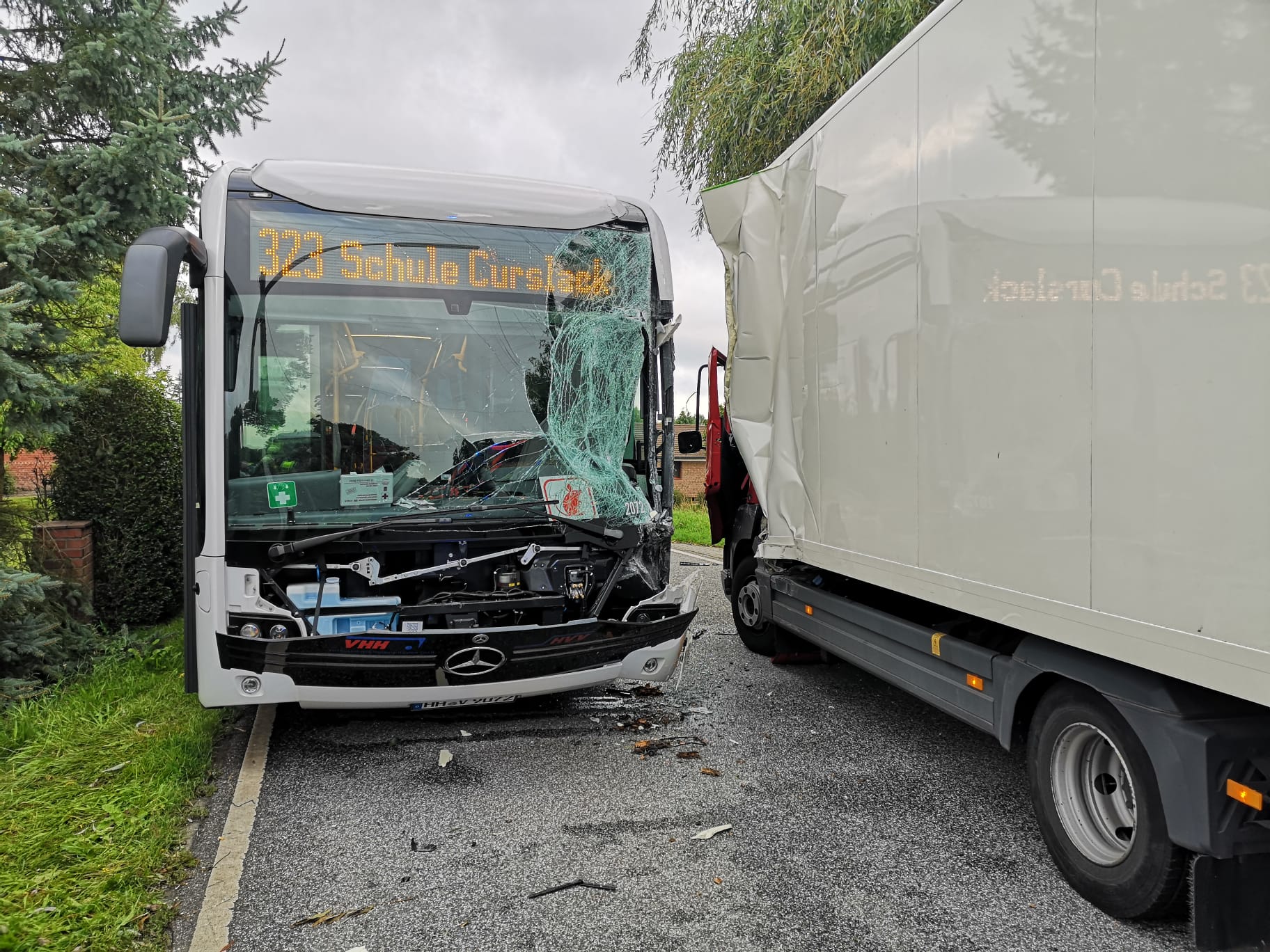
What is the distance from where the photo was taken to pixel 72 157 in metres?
5.42

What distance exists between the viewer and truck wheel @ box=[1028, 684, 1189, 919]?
255cm

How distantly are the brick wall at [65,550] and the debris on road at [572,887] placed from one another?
4.73 m

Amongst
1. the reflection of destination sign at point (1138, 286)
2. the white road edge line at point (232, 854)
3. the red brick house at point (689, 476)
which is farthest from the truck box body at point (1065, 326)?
the red brick house at point (689, 476)

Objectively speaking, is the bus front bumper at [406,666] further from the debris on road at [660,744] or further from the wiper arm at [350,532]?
the debris on road at [660,744]

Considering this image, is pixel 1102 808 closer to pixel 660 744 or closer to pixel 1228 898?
pixel 1228 898

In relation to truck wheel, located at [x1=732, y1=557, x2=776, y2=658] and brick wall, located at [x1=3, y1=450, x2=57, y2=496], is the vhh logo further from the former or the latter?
brick wall, located at [x1=3, y1=450, x2=57, y2=496]

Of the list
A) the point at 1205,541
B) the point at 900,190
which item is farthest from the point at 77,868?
the point at 900,190

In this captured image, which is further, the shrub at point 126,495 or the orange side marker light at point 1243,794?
the shrub at point 126,495

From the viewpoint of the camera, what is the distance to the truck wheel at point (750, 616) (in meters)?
6.27

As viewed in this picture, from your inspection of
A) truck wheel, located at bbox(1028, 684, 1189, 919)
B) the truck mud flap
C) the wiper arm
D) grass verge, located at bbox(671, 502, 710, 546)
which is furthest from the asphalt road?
grass verge, located at bbox(671, 502, 710, 546)

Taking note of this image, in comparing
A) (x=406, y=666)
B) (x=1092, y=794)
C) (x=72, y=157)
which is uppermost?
(x=72, y=157)

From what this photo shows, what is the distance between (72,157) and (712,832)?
19.2ft

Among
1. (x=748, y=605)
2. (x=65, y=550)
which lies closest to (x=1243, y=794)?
(x=748, y=605)

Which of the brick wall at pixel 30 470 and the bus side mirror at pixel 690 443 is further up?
the bus side mirror at pixel 690 443
